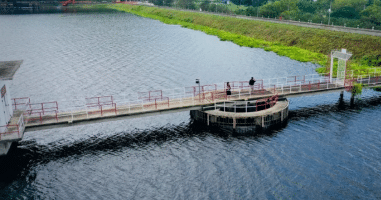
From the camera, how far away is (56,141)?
42000mm

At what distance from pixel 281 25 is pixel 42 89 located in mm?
72265

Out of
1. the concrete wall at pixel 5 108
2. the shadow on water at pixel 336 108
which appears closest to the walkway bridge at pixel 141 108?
the concrete wall at pixel 5 108

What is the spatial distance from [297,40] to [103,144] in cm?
6817

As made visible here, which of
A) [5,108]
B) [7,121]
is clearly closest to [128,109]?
[7,121]

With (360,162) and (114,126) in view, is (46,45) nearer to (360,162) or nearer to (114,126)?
(114,126)

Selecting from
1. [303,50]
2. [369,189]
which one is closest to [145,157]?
[369,189]

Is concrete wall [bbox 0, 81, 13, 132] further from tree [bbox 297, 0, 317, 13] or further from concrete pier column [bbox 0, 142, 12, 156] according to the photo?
tree [bbox 297, 0, 317, 13]

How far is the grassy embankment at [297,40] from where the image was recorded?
73.0 m

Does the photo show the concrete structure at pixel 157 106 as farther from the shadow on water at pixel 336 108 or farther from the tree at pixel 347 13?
the tree at pixel 347 13

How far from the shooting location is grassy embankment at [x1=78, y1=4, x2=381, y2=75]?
7303cm

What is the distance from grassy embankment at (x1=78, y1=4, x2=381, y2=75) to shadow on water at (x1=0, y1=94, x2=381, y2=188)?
29362 millimetres

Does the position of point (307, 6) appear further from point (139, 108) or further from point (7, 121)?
point (7, 121)

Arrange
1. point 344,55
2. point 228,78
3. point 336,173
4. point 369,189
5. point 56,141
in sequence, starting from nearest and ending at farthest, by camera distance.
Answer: point 369,189 < point 336,173 < point 56,141 < point 344,55 < point 228,78

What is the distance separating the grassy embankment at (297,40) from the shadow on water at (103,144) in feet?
96.3
